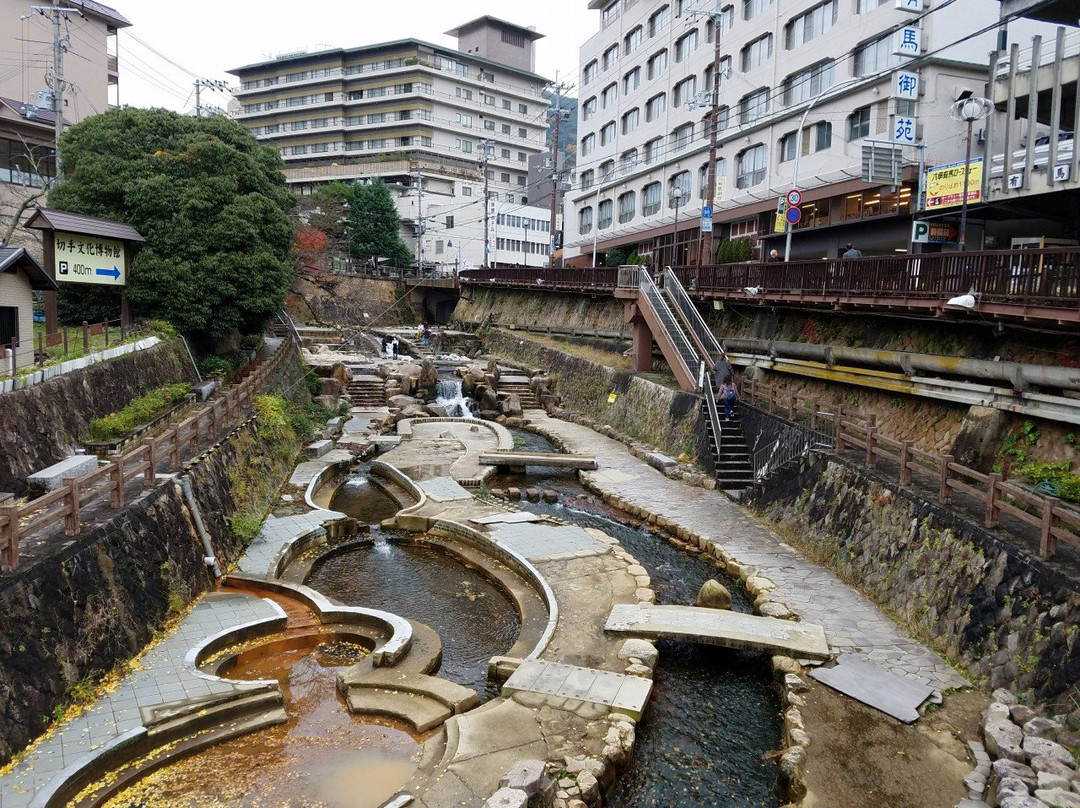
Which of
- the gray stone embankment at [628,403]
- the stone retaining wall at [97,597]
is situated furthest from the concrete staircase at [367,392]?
the stone retaining wall at [97,597]

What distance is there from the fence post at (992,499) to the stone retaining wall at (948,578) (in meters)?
0.28

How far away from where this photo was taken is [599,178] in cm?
5347

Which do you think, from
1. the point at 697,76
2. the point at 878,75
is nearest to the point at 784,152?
the point at 878,75

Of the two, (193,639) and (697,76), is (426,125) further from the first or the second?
(193,639)

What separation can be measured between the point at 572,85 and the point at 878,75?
35092mm

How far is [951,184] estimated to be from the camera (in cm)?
2403

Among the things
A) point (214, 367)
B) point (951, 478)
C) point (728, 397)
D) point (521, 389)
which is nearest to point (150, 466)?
point (951, 478)

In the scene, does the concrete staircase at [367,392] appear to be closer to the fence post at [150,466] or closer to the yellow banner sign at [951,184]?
the fence post at [150,466]

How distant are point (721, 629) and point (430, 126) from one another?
7943cm

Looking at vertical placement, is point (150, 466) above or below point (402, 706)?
above

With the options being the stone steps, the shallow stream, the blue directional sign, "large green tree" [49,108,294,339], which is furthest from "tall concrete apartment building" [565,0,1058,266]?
the blue directional sign

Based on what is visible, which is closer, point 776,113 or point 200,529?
point 200,529

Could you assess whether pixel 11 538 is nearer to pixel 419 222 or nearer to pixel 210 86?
pixel 210 86

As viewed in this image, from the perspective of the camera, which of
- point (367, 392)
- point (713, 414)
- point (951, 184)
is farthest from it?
point (367, 392)
